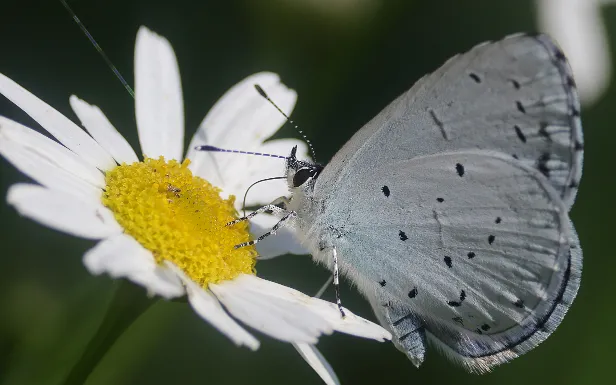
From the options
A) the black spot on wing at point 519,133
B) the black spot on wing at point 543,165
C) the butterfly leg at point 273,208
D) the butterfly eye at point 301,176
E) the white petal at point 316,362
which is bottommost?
the white petal at point 316,362

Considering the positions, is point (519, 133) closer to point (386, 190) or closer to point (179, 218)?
point (386, 190)

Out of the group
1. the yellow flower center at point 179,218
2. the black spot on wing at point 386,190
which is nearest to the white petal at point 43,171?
the yellow flower center at point 179,218

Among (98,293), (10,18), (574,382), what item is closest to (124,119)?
(10,18)

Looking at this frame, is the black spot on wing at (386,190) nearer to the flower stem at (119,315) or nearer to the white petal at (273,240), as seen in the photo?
the white petal at (273,240)

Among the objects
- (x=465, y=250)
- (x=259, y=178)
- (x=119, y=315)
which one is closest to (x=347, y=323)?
(x=465, y=250)

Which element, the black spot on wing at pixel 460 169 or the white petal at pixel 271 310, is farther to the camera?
the black spot on wing at pixel 460 169

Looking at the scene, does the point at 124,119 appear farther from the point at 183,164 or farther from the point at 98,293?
the point at 98,293

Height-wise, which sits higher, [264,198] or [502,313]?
[264,198]
